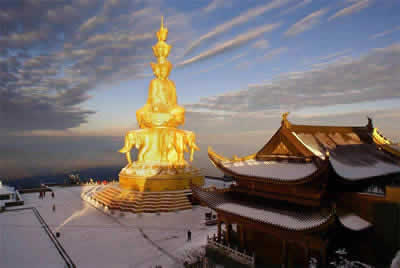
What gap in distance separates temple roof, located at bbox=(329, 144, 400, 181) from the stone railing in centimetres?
564

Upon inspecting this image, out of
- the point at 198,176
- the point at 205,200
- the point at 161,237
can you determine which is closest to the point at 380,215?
the point at 205,200

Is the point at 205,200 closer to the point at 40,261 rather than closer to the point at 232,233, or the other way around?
the point at 232,233

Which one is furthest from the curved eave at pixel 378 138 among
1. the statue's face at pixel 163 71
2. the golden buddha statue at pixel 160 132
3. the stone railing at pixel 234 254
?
Result: the statue's face at pixel 163 71

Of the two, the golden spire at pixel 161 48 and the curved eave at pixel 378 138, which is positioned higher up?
the golden spire at pixel 161 48

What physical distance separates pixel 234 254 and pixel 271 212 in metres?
2.89

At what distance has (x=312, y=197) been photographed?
40.2 ft

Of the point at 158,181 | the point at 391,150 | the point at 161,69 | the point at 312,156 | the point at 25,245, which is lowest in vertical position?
the point at 25,245

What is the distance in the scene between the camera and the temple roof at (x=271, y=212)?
1109 cm

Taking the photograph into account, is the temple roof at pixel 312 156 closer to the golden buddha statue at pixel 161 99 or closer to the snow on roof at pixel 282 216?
the snow on roof at pixel 282 216

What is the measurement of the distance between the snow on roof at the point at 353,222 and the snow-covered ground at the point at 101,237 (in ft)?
27.7

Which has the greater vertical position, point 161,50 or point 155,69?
point 161,50

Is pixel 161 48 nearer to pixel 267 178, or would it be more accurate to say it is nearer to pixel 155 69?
pixel 155 69

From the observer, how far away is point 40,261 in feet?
50.3

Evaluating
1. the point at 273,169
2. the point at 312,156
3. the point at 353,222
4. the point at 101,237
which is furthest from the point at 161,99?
the point at 353,222
